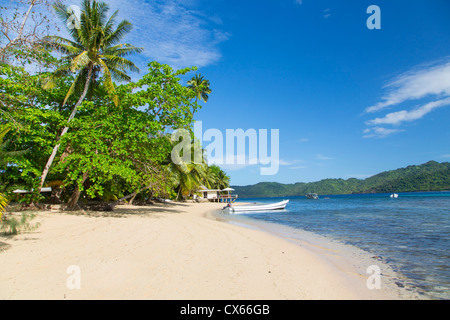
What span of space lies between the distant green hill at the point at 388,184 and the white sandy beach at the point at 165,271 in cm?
11773

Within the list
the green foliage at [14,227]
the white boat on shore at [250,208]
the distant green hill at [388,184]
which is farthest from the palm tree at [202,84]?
the distant green hill at [388,184]

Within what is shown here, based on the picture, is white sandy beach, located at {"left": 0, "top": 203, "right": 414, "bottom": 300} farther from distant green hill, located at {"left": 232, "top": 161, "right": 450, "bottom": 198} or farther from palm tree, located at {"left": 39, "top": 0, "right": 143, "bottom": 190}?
distant green hill, located at {"left": 232, "top": 161, "right": 450, "bottom": 198}

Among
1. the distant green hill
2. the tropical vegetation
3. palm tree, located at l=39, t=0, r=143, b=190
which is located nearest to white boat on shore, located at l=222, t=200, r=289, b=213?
the tropical vegetation

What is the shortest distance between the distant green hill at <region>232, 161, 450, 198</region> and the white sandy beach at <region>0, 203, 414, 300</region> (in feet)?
386

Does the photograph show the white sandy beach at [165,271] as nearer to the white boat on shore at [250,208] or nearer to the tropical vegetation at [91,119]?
the tropical vegetation at [91,119]

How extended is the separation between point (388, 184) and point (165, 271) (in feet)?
467

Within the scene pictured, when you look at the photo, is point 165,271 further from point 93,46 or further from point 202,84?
point 202,84

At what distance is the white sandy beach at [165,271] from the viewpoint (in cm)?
373

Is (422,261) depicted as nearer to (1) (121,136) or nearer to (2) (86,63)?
(1) (121,136)

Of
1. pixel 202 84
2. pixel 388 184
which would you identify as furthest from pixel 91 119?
pixel 388 184

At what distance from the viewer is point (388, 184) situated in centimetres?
11950

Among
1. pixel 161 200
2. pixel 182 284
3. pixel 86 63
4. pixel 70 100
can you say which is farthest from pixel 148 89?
pixel 161 200

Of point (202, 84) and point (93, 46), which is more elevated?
point (202, 84)

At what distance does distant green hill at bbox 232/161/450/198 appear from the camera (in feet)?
325
